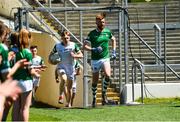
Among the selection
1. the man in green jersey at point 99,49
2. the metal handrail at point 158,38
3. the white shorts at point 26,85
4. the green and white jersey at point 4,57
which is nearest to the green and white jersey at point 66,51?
the man in green jersey at point 99,49

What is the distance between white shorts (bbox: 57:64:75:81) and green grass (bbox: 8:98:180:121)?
1296 millimetres

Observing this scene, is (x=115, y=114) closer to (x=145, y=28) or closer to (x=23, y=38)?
(x=23, y=38)

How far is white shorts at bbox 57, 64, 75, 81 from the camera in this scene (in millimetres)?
15961

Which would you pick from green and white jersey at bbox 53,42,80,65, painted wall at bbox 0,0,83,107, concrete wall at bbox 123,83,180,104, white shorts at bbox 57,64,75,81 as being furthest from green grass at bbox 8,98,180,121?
concrete wall at bbox 123,83,180,104

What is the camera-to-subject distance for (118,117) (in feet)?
43.5

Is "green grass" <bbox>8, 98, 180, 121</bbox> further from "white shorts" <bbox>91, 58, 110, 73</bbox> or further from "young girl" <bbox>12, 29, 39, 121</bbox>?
"young girl" <bbox>12, 29, 39, 121</bbox>

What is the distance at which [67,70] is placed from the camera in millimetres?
16000

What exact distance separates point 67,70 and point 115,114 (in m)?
2.63

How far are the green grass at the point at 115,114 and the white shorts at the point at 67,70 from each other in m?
1.30

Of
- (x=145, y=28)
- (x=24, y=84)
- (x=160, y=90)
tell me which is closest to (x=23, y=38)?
(x=24, y=84)

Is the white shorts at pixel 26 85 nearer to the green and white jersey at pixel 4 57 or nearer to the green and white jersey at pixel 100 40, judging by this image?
the green and white jersey at pixel 4 57

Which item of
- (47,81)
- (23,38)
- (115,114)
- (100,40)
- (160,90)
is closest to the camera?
(23,38)

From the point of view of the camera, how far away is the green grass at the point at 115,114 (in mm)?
13047

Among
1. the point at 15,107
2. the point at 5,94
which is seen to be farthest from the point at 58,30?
the point at 5,94
